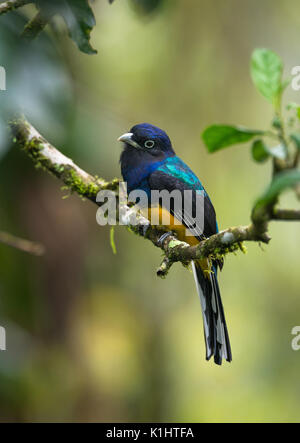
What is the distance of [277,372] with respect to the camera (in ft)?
24.1

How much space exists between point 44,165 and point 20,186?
2.12m

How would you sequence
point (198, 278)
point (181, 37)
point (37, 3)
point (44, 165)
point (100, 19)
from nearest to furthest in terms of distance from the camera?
point (37, 3) < point (44, 165) < point (198, 278) < point (100, 19) < point (181, 37)

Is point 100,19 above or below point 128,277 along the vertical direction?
above

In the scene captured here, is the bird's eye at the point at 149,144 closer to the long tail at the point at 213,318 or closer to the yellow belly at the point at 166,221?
the yellow belly at the point at 166,221

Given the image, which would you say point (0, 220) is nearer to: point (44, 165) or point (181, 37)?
point (44, 165)

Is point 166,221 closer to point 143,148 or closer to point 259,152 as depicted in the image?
point 143,148

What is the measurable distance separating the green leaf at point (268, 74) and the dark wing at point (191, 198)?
203 centimetres

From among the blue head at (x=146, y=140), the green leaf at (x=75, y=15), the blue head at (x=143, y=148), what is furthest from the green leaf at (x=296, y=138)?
the blue head at (x=146, y=140)

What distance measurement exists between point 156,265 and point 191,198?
3.87m

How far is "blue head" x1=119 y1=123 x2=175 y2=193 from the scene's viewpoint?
369 centimetres

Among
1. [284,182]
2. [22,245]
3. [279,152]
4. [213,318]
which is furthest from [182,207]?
[284,182]

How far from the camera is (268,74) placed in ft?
4.45

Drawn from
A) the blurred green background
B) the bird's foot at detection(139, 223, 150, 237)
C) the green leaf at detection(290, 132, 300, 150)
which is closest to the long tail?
the bird's foot at detection(139, 223, 150, 237)

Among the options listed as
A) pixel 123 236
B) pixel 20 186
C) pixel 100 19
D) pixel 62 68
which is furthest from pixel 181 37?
pixel 62 68
